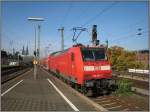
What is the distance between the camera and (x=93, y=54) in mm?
21562

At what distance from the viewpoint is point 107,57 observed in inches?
868

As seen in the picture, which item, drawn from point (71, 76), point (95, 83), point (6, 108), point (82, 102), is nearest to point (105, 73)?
point (95, 83)

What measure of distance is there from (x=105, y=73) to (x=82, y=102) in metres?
5.98

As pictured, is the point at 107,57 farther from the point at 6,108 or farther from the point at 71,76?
the point at 6,108

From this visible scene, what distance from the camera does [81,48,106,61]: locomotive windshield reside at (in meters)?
21.3

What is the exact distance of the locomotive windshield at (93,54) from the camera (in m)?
21.3

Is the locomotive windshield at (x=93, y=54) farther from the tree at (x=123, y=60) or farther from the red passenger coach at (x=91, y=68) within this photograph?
the tree at (x=123, y=60)

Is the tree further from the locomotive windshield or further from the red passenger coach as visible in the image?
the red passenger coach

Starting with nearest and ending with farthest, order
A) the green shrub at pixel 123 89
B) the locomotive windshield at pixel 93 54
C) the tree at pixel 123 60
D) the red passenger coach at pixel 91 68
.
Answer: the red passenger coach at pixel 91 68 → the locomotive windshield at pixel 93 54 → the green shrub at pixel 123 89 → the tree at pixel 123 60

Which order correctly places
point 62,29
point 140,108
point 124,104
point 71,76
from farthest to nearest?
point 62,29, point 71,76, point 124,104, point 140,108

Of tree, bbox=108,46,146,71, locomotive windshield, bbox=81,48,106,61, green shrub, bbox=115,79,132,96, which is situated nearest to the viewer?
locomotive windshield, bbox=81,48,106,61

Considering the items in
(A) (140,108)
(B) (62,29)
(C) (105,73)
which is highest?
(B) (62,29)

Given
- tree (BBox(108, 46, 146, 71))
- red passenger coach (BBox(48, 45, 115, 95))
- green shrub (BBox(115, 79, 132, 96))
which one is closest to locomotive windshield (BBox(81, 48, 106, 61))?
red passenger coach (BBox(48, 45, 115, 95))

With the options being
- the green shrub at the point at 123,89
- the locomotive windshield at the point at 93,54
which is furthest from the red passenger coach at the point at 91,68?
the green shrub at the point at 123,89
